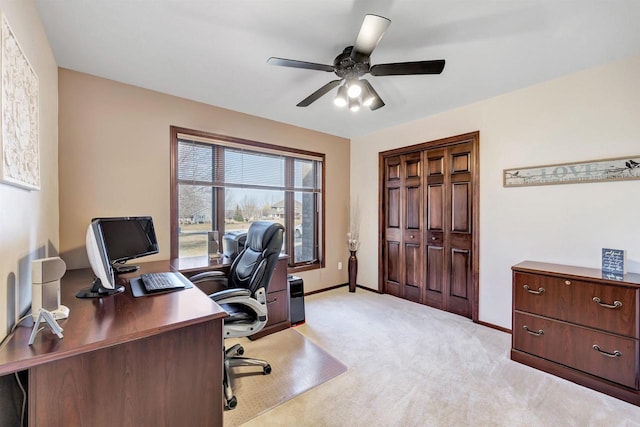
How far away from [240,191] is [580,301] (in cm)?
Result: 341

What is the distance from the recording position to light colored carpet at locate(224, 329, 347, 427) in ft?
5.80

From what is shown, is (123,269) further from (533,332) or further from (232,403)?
(533,332)

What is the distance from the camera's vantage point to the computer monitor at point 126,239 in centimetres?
197

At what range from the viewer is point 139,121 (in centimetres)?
266

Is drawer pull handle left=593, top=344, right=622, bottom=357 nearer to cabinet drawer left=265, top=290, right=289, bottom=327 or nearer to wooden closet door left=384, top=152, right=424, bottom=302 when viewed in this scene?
wooden closet door left=384, top=152, right=424, bottom=302

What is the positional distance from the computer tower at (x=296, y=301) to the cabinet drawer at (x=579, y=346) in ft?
6.68

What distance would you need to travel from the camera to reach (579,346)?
6.56ft

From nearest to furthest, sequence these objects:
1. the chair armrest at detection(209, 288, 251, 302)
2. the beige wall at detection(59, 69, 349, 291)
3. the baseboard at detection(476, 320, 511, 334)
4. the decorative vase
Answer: the chair armrest at detection(209, 288, 251, 302)
the beige wall at detection(59, 69, 349, 291)
the baseboard at detection(476, 320, 511, 334)
the decorative vase

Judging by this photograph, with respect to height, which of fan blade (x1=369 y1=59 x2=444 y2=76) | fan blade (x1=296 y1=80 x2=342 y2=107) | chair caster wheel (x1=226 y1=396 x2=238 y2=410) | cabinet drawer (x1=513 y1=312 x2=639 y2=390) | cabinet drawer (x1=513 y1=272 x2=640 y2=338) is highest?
fan blade (x1=296 y1=80 x2=342 y2=107)

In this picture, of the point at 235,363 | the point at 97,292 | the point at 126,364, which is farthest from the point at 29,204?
the point at 235,363

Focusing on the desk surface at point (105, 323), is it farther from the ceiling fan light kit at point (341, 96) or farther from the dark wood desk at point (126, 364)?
the ceiling fan light kit at point (341, 96)

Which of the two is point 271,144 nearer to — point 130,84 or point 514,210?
point 130,84

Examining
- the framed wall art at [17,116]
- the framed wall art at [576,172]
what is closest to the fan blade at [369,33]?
the framed wall art at [17,116]

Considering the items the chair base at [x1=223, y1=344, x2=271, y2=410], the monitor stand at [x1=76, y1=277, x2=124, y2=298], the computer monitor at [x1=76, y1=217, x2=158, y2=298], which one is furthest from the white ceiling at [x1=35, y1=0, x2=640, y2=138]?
the chair base at [x1=223, y1=344, x2=271, y2=410]
